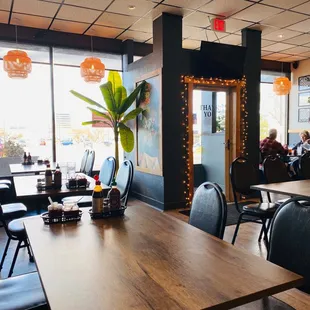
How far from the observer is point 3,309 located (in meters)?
1.41

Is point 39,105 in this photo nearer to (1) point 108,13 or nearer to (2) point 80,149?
(2) point 80,149

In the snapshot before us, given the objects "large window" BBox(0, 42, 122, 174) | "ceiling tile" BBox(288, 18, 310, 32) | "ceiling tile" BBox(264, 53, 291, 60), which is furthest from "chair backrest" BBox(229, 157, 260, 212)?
"ceiling tile" BBox(264, 53, 291, 60)

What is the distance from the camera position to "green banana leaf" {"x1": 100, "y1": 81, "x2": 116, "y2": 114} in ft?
18.2

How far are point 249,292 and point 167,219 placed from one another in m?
0.88

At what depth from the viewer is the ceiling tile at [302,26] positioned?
534cm

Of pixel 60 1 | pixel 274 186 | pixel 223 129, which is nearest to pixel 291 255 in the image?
pixel 274 186

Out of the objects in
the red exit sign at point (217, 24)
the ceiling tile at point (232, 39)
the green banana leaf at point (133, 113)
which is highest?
the ceiling tile at point (232, 39)

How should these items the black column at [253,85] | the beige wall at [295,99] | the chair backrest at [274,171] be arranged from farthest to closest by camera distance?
1. the beige wall at [295,99]
2. the black column at [253,85]
3. the chair backrest at [274,171]

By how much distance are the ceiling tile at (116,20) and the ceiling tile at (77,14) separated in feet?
0.40

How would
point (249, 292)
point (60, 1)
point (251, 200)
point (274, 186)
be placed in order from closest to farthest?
1. point (249, 292)
2. point (274, 186)
3. point (60, 1)
4. point (251, 200)

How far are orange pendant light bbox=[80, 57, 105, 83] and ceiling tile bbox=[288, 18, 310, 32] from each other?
132 inches

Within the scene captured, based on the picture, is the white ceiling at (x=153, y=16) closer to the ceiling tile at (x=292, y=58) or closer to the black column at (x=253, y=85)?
the black column at (x=253, y=85)

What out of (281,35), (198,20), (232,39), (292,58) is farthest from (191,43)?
(292,58)

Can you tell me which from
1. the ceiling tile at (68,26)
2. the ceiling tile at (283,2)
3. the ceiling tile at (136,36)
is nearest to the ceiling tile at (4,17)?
the ceiling tile at (68,26)
